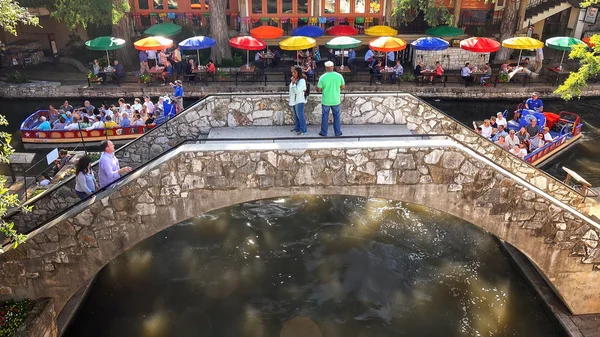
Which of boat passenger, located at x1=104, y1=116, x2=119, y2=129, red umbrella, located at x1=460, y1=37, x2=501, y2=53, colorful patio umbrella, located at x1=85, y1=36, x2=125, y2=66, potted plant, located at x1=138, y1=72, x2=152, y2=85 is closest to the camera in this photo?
boat passenger, located at x1=104, y1=116, x2=119, y2=129

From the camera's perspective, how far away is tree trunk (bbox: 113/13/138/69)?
28.6 metres

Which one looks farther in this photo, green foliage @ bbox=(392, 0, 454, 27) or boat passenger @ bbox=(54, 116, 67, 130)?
green foliage @ bbox=(392, 0, 454, 27)

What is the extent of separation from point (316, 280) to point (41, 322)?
6.13 meters

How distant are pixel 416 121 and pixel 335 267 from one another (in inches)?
174

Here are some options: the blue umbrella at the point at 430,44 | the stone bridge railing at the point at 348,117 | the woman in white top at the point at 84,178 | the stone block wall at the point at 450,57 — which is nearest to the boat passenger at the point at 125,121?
the stone bridge railing at the point at 348,117

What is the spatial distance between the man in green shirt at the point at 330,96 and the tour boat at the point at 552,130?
8.41 meters

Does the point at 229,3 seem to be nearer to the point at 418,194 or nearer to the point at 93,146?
the point at 93,146

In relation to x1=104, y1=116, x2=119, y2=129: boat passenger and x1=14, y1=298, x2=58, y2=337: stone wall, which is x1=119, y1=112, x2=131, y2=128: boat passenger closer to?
x1=104, y1=116, x2=119, y2=129: boat passenger

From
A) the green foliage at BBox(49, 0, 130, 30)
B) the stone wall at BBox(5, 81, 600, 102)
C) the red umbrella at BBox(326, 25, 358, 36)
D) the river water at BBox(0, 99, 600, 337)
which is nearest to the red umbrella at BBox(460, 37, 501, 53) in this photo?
the stone wall at BBox(5, 81, 600, 102)

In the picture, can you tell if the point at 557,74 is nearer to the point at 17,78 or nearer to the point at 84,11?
the point at 84,11

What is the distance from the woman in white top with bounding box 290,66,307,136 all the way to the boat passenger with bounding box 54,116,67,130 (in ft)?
39.8

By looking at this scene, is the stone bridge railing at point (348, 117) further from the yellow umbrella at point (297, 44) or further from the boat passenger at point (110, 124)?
the yellow umbrella at point (297, 44)

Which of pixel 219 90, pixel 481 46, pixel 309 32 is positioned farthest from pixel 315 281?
pixel 309 32

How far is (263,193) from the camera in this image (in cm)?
981
